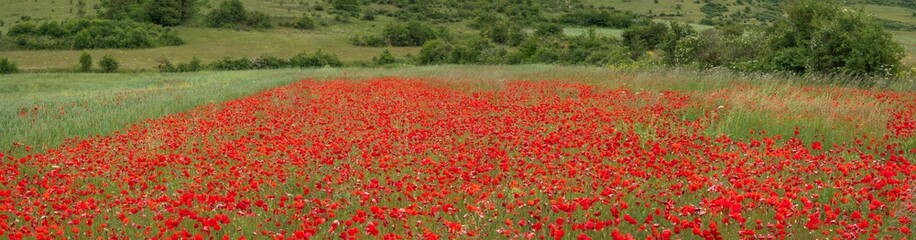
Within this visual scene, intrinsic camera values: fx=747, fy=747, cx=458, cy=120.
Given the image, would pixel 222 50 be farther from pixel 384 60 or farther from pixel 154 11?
pixel 154 11

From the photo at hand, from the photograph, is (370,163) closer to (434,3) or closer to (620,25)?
(620,25)

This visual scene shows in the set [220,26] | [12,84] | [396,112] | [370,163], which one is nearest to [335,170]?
[370,163]

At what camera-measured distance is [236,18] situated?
288ft

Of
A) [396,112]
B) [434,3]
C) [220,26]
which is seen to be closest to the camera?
[396,112]

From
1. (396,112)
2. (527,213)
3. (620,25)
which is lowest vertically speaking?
(620,25)

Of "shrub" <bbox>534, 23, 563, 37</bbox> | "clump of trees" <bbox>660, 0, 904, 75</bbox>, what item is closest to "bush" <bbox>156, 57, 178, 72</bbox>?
"shrub" <bbox>534, 23, 563, 37</bbox>

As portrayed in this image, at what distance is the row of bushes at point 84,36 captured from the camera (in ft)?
225

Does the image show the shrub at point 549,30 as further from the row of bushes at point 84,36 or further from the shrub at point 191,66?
the row of bushes at point 84,36

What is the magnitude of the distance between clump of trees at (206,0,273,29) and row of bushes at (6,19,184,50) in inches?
389

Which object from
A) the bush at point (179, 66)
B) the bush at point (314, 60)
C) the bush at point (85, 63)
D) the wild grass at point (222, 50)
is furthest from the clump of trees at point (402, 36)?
the bush at point (85, 63)

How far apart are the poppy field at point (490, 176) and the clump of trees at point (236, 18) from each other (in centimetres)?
7773

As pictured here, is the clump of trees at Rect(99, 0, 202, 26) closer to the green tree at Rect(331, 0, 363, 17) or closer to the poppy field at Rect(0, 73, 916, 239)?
the green tree at Rect(331, 0, 363, 17)

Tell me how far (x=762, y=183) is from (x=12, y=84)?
132ft

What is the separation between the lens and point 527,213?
16.7 ft
